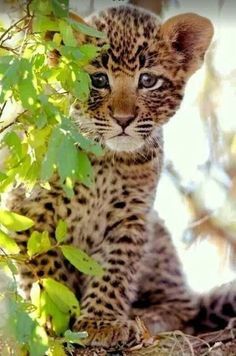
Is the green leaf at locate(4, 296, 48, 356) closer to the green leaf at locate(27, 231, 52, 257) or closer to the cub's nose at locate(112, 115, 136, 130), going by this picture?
the green leaf at locate(27, 231, 52, 257)

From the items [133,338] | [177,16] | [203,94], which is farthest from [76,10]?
[133,338]

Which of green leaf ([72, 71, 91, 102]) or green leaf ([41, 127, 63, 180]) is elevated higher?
green leaf ([72, 71, 91, 102])

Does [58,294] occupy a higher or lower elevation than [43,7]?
lower

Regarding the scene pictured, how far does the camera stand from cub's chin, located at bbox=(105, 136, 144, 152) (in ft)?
17.0

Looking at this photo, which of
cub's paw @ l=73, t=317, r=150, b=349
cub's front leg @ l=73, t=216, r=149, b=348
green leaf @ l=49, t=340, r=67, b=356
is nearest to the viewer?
green leaf @ l=49, t=340, r=67, b=356

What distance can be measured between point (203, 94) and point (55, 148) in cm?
256

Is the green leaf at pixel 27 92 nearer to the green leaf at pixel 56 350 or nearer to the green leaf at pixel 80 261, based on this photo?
the green leaf at pixel 80 261

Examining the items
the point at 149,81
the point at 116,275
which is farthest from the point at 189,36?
the point at 116,275

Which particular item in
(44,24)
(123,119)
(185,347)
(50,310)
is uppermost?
(44,24)

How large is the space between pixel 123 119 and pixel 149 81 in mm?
280

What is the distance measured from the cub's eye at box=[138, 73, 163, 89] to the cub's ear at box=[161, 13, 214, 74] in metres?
0.18

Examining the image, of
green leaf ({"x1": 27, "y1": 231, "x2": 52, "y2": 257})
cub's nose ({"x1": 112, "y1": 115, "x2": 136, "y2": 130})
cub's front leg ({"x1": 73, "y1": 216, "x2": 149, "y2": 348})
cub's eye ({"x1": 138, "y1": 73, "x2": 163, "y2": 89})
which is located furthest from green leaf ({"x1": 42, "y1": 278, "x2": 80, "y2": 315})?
cub's eye ({"x1": 138, "y1": 73, "x2": 163, "y2": 89})

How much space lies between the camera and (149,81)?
17.4 feet

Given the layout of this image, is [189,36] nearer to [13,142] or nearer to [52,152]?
[13,142]
